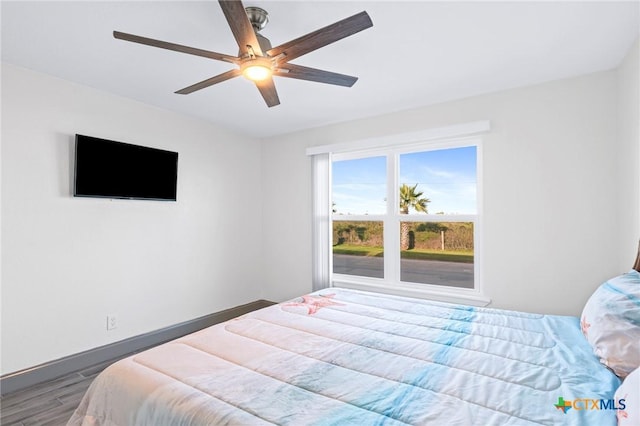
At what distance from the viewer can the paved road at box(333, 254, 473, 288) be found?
3.24 meters

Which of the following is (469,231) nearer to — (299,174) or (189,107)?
(299,174)

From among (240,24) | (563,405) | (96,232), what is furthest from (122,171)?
(563,405)

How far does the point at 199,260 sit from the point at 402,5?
10.5ft

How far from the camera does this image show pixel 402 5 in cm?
173

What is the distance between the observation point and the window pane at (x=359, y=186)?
372cm

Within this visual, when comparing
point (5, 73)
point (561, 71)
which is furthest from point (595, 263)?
point (5, 73)

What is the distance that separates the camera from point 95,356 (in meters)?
2.83

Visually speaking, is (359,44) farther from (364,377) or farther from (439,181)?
(364,377)

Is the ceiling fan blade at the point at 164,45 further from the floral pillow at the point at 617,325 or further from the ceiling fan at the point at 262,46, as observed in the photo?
the floral pillow at the point at 617,325

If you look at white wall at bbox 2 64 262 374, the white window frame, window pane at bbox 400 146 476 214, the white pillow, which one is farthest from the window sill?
the white pillow

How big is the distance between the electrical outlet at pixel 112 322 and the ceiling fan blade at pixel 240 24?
2665mm

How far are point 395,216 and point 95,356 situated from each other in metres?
3.13

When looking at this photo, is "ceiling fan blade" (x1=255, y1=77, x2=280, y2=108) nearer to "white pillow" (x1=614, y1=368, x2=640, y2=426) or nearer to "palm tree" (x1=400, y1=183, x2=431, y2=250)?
"palm tree" (x1=400, y1=183, x2=431, y2=250)

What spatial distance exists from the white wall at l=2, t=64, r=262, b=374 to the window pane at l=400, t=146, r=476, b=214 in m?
2.16
